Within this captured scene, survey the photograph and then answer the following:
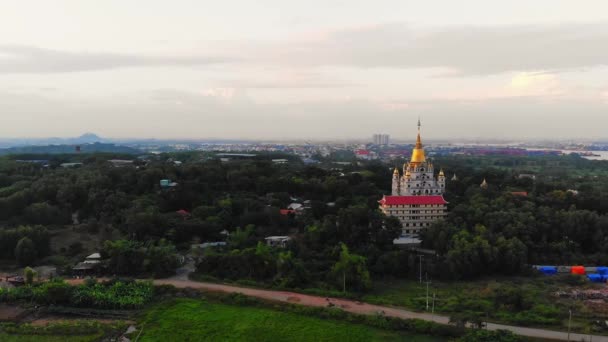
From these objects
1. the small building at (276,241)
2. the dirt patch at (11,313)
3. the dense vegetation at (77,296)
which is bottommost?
the dirt patch at (11,313)

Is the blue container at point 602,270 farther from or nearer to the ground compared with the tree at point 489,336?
nearer to the ground

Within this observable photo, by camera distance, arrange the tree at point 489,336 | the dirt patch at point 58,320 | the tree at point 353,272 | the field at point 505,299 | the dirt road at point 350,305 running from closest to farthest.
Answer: the tree at point 489,336 → the dirt road at point 350,305 → the dirt patch at point 58,320 → the field at point 505,299 → the tree at point 353,272

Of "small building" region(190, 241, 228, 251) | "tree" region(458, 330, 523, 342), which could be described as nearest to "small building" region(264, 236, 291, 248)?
"small building" region(190, 241, 228, 251)

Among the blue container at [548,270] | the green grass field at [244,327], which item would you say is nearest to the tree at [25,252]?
the green grass field at [244,327]

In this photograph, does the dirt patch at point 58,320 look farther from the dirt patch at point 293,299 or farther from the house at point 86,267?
the dirt patch at point 293,299

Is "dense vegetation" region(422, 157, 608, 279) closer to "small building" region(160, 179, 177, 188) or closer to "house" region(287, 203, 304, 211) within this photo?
"house" region(287, 203, 304, 211)

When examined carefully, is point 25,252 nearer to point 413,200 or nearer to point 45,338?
point 45,338

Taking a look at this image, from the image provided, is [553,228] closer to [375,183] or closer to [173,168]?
[375,183]
